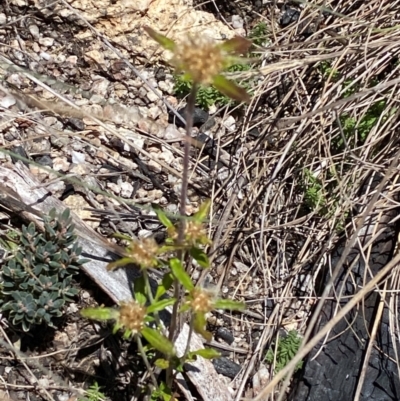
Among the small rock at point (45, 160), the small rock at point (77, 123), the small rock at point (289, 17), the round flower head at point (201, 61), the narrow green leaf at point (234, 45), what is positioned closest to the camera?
the round flower head at point (201, 61)

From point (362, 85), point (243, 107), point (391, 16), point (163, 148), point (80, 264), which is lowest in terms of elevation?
point (80, 264)

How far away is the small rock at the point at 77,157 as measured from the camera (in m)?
2.59

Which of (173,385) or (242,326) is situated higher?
(242,326)

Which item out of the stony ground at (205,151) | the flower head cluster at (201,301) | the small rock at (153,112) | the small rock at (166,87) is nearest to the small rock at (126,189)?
the stony ground at (205,151)

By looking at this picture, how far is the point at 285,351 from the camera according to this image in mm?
2424

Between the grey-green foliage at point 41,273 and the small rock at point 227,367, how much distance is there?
1.87ft

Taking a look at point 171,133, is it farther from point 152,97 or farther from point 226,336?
point 226,336

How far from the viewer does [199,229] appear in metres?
1.72

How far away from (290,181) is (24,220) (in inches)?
40.1

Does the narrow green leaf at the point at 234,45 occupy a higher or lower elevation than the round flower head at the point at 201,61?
higher

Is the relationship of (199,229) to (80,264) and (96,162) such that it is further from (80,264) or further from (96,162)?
(96,162)

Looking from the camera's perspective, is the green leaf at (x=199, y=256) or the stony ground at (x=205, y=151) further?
the stony ground at (x=205, y=151)

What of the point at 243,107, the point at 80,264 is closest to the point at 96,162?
the point at 80,264

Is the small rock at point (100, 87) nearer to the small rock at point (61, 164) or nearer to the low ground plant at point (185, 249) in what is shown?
the small rock at point (61, 164)
